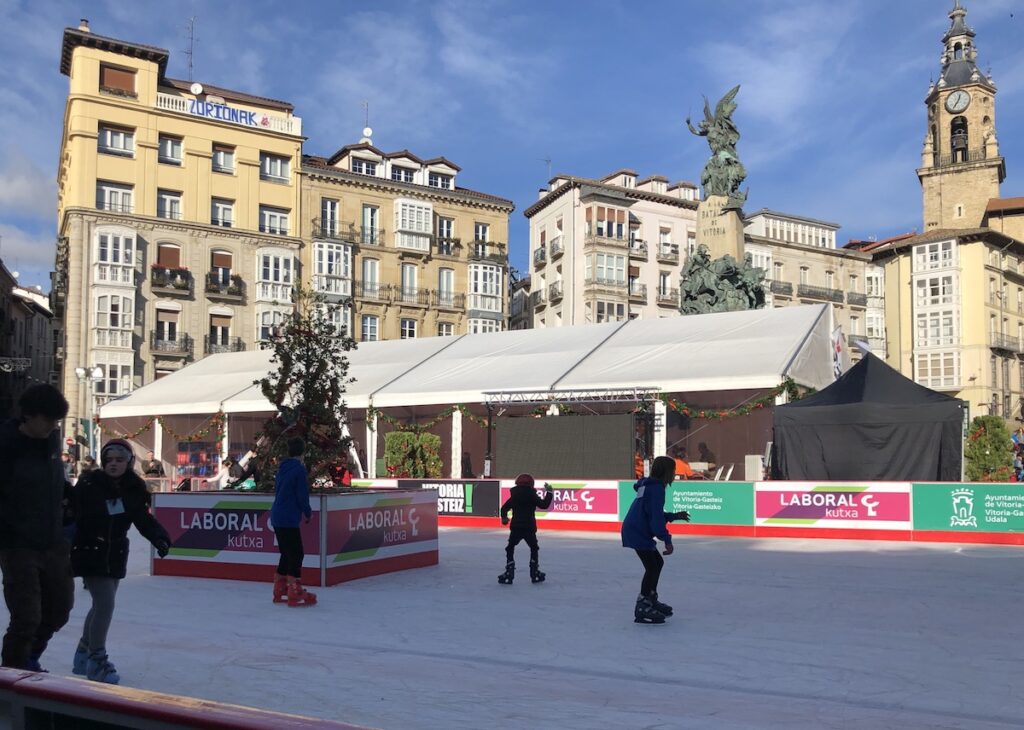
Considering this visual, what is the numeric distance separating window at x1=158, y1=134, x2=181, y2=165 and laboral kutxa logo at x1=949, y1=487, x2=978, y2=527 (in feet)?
135

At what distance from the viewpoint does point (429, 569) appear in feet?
42.8

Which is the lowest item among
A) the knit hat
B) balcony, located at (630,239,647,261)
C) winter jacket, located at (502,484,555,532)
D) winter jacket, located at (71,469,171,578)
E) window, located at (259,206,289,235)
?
winter jacket, located at (502,484,555,532)

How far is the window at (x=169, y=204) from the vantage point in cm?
4712

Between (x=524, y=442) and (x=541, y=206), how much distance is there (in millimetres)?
47432

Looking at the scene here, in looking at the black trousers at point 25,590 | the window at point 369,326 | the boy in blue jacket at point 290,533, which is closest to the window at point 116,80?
the window at point 369,326

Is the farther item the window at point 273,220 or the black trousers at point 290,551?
the window at point 273,220

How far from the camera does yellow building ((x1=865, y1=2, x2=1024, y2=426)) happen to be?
2697 inches

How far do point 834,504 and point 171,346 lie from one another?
36437 millimetres

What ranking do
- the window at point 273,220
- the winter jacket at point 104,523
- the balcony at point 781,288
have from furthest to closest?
1. the balcony at point 781,288
2. the window at point 273,220
3. the winter jacket at point 104,523

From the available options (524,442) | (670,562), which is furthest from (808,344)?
(670,562)

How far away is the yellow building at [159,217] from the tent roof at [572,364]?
1520 cm

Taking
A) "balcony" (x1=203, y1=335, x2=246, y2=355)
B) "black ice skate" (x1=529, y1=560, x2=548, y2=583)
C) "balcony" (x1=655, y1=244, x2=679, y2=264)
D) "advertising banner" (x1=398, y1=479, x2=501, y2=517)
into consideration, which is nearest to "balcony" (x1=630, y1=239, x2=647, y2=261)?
"balcony" (x1=655, y1=244, x2=679, y2=264)

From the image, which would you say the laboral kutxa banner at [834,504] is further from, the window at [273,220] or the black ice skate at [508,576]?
the window at [273,220]

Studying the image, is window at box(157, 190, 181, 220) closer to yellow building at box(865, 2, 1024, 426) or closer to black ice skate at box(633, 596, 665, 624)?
black ice skate at box(633, 596, 665, 624)
